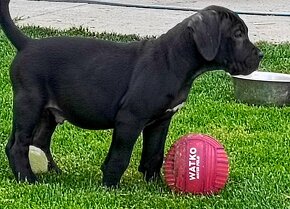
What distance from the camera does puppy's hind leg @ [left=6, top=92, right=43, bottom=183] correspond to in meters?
5.18

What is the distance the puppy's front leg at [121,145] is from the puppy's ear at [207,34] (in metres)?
0.58

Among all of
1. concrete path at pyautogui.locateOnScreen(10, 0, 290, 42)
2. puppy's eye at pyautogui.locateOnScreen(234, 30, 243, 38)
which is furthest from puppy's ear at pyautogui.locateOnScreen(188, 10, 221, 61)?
concrete path at pyautogui.locateOnScreen(10, 0, 290, 42)

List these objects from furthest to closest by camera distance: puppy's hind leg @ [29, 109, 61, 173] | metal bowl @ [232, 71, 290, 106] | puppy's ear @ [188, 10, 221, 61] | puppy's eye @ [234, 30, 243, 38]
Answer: metal bowl @ [232, 71, 290, 106] → puppy's hind leg @ [29, 109, 61, 173] → puppy's eye @ [234, 30, 243, 38] → puppy's ear @ [188, 10, 221, 61]

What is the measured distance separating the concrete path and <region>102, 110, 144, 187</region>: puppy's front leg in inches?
218

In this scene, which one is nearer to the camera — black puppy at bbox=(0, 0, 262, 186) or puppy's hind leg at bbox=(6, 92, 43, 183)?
black puppy at bbox=(0, 0, 262, 186)

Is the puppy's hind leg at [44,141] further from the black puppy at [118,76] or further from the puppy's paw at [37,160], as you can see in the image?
the black puppy at [118,76]

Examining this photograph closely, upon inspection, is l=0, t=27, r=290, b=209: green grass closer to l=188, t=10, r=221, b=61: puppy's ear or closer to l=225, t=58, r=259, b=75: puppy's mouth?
l=225, t=58, r=259, b=75: puppy's mouth

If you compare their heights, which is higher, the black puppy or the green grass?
the black puppy

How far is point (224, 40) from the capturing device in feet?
16.7

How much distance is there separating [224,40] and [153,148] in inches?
34.4

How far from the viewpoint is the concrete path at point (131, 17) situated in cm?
1098

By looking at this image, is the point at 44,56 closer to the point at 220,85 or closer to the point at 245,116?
the point at 245,116

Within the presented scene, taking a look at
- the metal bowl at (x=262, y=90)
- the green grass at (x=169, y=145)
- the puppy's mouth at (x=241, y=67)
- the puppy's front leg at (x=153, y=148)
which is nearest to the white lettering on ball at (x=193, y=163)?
the green grass at (x=169, y=145)

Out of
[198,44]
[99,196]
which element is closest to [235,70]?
[198,44]
